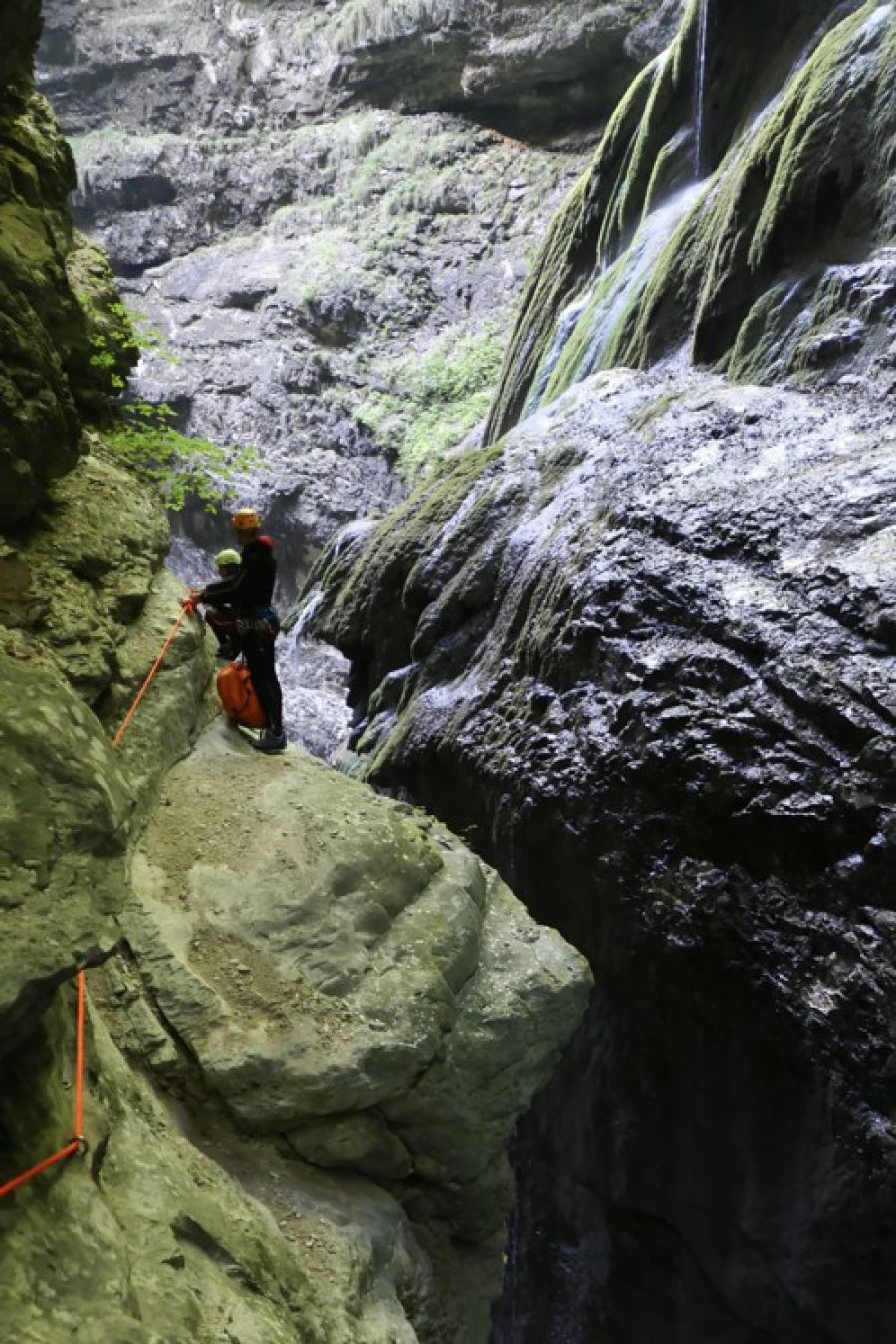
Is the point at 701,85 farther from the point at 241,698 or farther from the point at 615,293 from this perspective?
the point at 241,698

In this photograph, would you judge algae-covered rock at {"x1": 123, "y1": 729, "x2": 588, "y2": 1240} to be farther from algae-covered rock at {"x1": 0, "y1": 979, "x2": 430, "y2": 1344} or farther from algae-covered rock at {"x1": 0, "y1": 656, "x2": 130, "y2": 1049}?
algae-covered rock at {"x1": 0, "y1": 656, "x2": 130, "y2": 1049}

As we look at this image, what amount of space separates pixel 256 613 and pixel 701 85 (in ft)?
31.2

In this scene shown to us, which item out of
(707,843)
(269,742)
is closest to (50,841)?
(269,742)

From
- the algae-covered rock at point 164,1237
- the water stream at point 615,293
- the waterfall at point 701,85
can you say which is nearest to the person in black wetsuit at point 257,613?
the algae-covered rock at point 164,1237

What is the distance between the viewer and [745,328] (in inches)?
324

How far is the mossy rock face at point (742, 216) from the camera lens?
24.7 feet

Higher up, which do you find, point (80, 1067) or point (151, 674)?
point (151, 674)

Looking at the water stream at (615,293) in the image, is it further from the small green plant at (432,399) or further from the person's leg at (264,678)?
the small green plant at (432,399)

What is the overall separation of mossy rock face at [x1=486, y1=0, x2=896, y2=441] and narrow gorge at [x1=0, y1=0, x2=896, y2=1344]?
5cm

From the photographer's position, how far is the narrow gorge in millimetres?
3256

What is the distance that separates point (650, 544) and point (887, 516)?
155 centimetres

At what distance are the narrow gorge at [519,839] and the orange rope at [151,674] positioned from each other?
46 millimetres

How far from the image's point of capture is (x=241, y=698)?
582 cm

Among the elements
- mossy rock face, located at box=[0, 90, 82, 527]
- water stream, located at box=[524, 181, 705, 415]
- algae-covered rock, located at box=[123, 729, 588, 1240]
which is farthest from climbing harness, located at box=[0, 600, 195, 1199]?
water stream, located at box=[524, 181, 705, 415]
